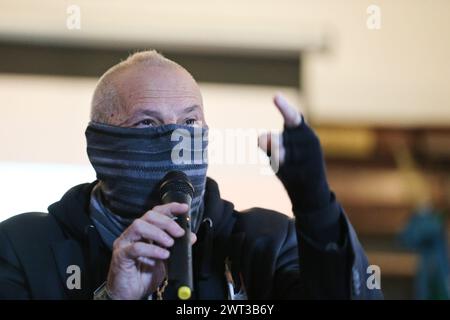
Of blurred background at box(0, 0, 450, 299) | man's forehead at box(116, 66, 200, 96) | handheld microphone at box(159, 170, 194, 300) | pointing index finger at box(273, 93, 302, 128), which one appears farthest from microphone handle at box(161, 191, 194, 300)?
blurred background at box(0, 0, 450, 299)

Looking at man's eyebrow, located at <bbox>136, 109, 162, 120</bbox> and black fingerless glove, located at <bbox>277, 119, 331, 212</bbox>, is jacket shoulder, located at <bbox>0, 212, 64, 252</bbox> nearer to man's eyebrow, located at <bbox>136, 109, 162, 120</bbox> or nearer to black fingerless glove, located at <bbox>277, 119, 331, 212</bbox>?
man's eyebrow, located at <bbox>136, 109, 162, 120</bbox>

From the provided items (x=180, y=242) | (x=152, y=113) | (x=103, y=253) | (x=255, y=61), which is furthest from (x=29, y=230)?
(x=255, y=61)

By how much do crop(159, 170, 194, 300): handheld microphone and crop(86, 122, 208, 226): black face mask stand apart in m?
0.05

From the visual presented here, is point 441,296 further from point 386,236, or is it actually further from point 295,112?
point 295,112

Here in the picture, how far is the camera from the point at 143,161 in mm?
869

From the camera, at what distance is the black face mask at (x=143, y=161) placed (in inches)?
33.9

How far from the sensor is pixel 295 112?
0.69 metres

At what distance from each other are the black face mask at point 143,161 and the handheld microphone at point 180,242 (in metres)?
0.05

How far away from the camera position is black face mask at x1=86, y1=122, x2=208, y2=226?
0.86 m

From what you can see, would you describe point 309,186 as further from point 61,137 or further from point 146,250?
point 61,137

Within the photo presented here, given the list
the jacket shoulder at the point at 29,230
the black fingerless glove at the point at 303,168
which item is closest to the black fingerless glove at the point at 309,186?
the black fingerless glove at the point at 303,168

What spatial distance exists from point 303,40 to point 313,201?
195 cm

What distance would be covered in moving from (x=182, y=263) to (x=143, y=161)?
0.22m
